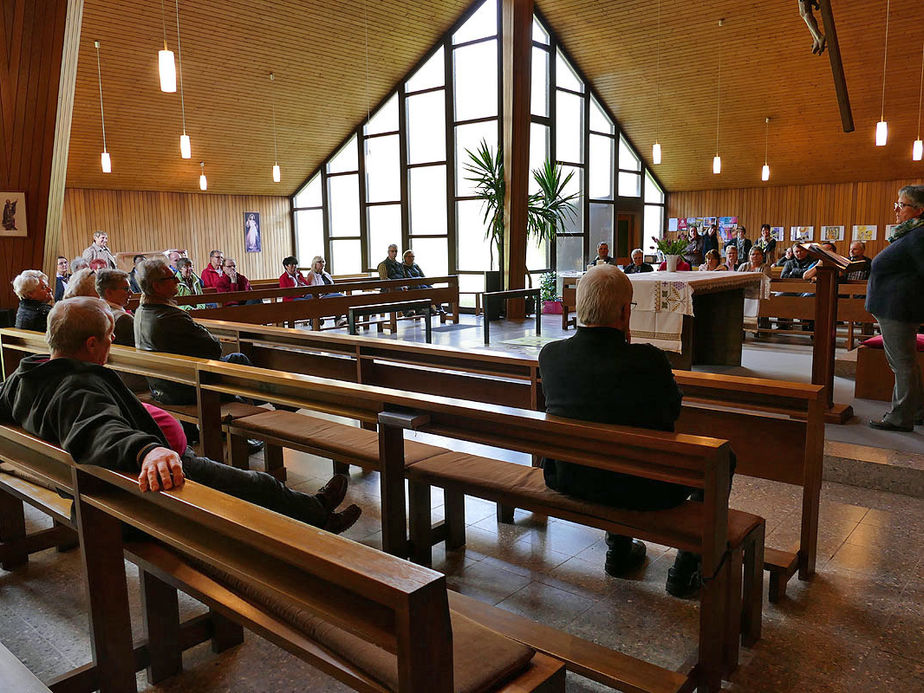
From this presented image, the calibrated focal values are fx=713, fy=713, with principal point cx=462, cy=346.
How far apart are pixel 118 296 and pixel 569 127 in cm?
954

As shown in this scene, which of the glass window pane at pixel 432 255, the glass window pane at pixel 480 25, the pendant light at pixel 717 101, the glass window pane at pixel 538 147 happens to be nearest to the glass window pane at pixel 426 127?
the glass window pane at pixel 480 25

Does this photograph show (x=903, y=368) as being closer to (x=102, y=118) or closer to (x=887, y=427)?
(x=887, y=427)

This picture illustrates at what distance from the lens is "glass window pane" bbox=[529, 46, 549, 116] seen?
1123 centimetres

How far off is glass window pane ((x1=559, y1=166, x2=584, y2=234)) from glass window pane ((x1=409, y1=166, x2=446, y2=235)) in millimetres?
2030

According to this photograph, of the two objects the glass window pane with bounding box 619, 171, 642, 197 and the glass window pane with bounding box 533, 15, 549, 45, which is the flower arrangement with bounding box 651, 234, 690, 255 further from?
the glass window pane with bounding box 533, 15, 549, 45

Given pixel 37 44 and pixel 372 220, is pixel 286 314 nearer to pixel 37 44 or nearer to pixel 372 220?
pixel 37 44

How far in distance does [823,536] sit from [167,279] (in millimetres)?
3162

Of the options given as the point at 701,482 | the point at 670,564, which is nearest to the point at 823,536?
the point at 670,564

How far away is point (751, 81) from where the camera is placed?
406 inches

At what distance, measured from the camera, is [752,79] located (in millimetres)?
10266

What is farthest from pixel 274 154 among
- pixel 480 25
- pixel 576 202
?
pixel 576 202

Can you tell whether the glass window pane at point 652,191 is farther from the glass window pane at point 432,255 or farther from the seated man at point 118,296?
the seated man at point 118,296

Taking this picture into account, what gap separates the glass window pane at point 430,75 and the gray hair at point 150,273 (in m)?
8.92

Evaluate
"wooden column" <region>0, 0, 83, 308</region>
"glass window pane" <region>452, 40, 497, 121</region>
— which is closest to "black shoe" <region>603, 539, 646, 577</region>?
"wooden column" <region>0, 0, 83, 308</region>
